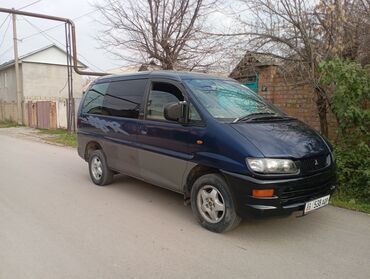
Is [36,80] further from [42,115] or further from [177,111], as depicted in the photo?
[177,111]

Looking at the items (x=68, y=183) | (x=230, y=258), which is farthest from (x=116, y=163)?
(x=230, y=258)

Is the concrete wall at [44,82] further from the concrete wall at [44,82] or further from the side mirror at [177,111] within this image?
the side mirror at [177,111]

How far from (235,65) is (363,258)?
5.79m

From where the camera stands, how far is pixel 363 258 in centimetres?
370

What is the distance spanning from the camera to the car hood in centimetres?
394

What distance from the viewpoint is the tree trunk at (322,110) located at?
709 cm

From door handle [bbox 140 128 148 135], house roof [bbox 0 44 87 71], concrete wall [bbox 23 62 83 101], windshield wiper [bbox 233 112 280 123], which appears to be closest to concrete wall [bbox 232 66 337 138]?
windshield wiper [bbox 233 112 280 123]

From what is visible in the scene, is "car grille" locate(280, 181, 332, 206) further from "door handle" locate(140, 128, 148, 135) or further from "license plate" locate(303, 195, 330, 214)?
"door handle" locate(140, 128, 148, 135)

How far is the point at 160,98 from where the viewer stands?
206 inches

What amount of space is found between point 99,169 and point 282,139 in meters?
3.77

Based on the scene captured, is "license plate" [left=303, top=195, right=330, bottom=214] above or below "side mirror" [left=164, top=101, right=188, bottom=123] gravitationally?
below

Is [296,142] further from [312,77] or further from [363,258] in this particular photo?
[312,77]

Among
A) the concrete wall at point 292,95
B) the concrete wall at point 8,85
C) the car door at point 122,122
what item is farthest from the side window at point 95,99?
the concrete wall at point 8,85

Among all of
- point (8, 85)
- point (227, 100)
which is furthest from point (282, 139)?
point (8, 85)
